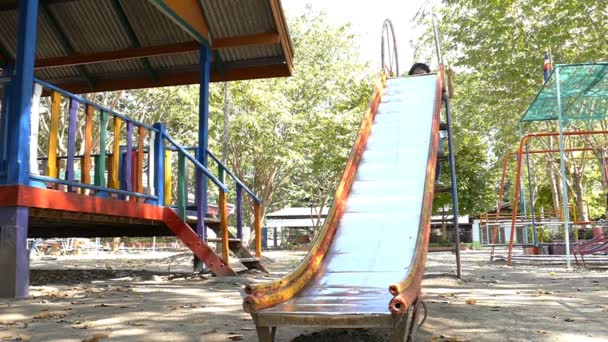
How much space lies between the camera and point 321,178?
3061 cm

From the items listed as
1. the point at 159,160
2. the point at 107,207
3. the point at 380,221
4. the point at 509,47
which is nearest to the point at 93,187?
the point at 107,207

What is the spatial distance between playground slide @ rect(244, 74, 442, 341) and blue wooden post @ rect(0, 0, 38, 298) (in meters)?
3.11

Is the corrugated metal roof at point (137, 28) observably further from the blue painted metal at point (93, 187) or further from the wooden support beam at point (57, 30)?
the blue painted metal at point (93, 187)

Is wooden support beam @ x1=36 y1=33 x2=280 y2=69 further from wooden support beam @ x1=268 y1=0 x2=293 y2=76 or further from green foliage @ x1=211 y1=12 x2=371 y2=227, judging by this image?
green foliage @ x1=211 y1=12 x2=371 y2=227

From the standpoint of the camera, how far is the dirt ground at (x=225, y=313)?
3.75 metres

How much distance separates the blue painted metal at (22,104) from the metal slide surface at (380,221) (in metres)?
3.33

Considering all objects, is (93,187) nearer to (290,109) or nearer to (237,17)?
(237,17)

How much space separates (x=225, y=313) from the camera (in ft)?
15.7

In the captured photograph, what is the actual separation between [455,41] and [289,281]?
680 inches

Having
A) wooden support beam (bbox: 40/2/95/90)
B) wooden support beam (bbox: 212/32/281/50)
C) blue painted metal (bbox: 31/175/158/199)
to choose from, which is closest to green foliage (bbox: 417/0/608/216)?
wooden support beam (bbox: 212/32/281/50)

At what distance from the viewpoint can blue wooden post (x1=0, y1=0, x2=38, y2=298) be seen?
17.7 feet

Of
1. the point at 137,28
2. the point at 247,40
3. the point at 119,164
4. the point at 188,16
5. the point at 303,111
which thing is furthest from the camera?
the point at 303,111

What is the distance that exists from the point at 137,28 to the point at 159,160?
3.18m

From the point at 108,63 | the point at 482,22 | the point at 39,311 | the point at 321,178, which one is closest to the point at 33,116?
the point at 39,311
